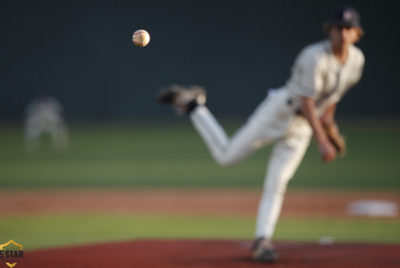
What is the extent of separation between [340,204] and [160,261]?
16.4 feet

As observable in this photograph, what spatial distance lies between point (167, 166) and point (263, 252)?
10506mm

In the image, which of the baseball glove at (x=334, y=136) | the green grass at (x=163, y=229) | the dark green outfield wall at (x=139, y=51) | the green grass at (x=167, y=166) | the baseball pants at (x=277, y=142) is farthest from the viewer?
the dark green outfield wall at (x=139, y=51)

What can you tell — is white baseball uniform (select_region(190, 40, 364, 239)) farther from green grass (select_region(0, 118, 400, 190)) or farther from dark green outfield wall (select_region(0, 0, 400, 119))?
dark green outfield wall (select_region(0, 0, 400, 119))

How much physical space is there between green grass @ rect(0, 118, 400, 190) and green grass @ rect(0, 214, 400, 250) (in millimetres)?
3365

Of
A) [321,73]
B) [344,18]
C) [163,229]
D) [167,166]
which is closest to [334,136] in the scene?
[321,73]

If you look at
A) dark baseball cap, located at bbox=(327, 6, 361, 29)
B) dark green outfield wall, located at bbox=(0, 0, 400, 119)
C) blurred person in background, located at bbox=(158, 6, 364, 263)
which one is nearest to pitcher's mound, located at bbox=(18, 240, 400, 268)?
blurred person in background, located at bbox=(158, 6, 364, 263)

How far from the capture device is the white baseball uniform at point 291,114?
5195 millimetres

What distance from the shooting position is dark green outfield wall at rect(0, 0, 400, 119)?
95.4ft

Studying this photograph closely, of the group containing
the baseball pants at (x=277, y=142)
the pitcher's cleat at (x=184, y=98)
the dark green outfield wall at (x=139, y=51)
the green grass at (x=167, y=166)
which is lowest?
the baseball pants at (x=277, y=142)

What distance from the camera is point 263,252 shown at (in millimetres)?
5246

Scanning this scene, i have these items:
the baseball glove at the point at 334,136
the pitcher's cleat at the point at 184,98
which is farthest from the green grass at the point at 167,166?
the baseball glove at the point at 334,136

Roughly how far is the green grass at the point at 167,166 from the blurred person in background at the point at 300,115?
248 inches

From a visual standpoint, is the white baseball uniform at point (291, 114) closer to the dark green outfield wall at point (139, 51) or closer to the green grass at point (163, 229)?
the green grass at point (163, 229)

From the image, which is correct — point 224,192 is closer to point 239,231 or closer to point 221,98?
point 239,231
